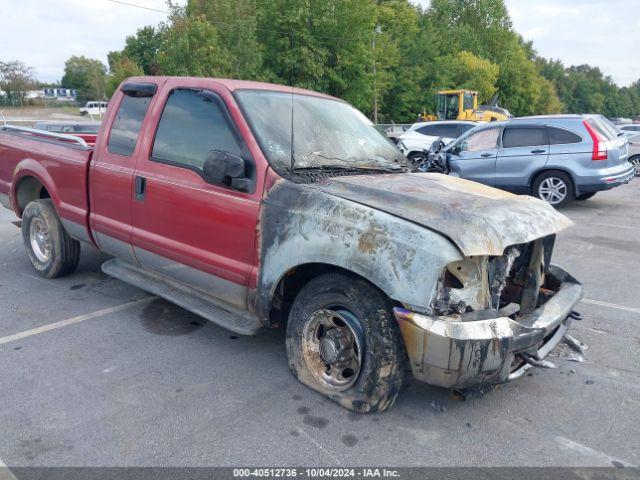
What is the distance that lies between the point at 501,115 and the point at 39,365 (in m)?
25.3

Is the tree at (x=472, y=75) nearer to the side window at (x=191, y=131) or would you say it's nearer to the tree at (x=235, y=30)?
the tree at (x=235, y=30)

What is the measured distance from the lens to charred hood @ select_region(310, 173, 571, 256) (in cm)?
293

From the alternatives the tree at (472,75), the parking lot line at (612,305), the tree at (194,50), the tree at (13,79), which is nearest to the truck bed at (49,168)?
the parking lot line at (612,305)

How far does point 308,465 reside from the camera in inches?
110

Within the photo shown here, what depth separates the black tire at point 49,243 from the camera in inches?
216

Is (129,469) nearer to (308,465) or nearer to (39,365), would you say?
(308,465)

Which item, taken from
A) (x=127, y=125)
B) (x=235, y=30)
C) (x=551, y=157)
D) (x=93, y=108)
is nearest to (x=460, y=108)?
(x=235, y=30)

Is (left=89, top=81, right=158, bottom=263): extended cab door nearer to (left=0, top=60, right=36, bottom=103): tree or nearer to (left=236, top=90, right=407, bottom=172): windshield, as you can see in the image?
(left=236, top=90, right=407, bottom=172): windshield

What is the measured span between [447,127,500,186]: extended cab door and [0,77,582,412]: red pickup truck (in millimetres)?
7223

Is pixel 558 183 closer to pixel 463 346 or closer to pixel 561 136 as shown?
pixel 561 136

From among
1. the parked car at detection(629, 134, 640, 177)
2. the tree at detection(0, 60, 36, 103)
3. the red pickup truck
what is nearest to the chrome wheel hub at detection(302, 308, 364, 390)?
the red pickup truck

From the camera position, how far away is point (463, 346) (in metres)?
2.79

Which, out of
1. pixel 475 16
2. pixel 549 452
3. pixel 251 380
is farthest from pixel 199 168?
pixel 475 16

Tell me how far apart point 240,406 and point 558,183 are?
9.23 meters
